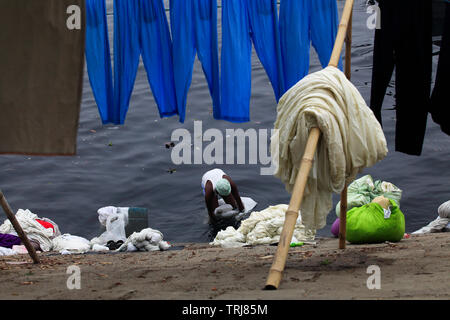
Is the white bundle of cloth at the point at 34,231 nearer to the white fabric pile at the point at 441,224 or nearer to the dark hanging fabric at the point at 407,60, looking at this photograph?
the white fabric pile at the point at 441,224

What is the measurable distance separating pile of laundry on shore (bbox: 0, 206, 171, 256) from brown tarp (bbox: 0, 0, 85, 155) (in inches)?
148

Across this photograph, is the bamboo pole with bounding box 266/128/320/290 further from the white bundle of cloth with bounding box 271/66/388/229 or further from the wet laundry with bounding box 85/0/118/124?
the wet laundry with bounding box 85/0/118/124

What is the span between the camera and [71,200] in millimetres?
11539

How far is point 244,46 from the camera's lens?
6117 millimetres

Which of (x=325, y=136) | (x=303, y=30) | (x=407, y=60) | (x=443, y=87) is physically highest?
(x=303, y=30)

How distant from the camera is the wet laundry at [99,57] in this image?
6113 mm

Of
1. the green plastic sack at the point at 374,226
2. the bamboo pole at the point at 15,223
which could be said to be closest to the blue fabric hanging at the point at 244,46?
the green plastic sack at the point at 374,226

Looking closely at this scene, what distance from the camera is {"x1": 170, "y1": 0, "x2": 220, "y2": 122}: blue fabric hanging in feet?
20.0

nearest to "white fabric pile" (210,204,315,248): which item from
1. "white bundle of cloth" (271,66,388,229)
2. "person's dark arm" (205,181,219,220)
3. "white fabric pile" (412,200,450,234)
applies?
"person's dark arm" (205,181,219,220)

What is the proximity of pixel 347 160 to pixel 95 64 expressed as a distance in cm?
279

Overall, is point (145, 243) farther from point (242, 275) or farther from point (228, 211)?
point (242, 275)

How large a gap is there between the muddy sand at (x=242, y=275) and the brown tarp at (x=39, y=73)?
1.18 m

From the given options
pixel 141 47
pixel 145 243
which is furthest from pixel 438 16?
pixel 145 243

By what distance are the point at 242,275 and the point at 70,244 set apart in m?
4.40
